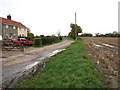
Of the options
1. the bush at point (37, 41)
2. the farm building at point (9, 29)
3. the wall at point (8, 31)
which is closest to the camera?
the bush at point (37, 41)

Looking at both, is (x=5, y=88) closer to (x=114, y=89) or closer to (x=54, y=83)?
(x=54, y=83)

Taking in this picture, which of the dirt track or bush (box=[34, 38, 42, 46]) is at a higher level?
bush (box=[34, 38, 42, 46])

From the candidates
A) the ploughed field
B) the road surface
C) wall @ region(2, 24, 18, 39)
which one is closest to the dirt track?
the road surface

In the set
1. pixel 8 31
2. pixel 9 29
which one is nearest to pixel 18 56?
pixel 8 31

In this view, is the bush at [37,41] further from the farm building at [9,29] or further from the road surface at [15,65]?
the farm building at [9,29]

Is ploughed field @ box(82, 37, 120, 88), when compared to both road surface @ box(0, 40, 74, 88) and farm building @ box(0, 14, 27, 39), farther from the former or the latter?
farm building @ box(0, 14, 27, 39)

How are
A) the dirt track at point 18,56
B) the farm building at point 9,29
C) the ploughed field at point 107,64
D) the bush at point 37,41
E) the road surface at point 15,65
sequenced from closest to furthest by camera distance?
the ploughed field at point 107,64 → the road surface at point 15,65 → the dirt track at point 18,56 → the bush at point 37,41 → the farm building at point 9,29

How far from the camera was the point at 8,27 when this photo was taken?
103 ft

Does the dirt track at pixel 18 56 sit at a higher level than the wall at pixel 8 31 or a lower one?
lower

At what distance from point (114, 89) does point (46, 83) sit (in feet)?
7.85

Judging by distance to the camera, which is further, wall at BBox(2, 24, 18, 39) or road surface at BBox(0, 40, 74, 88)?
wall at BBox(2, 24, 18, 39)

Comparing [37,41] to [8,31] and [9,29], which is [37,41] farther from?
[9,29]

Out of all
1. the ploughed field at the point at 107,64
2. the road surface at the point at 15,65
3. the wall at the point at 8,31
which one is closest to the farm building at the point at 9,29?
the wall at the point at 8,31

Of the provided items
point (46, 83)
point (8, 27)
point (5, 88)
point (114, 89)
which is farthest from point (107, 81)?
point (8, 27)
